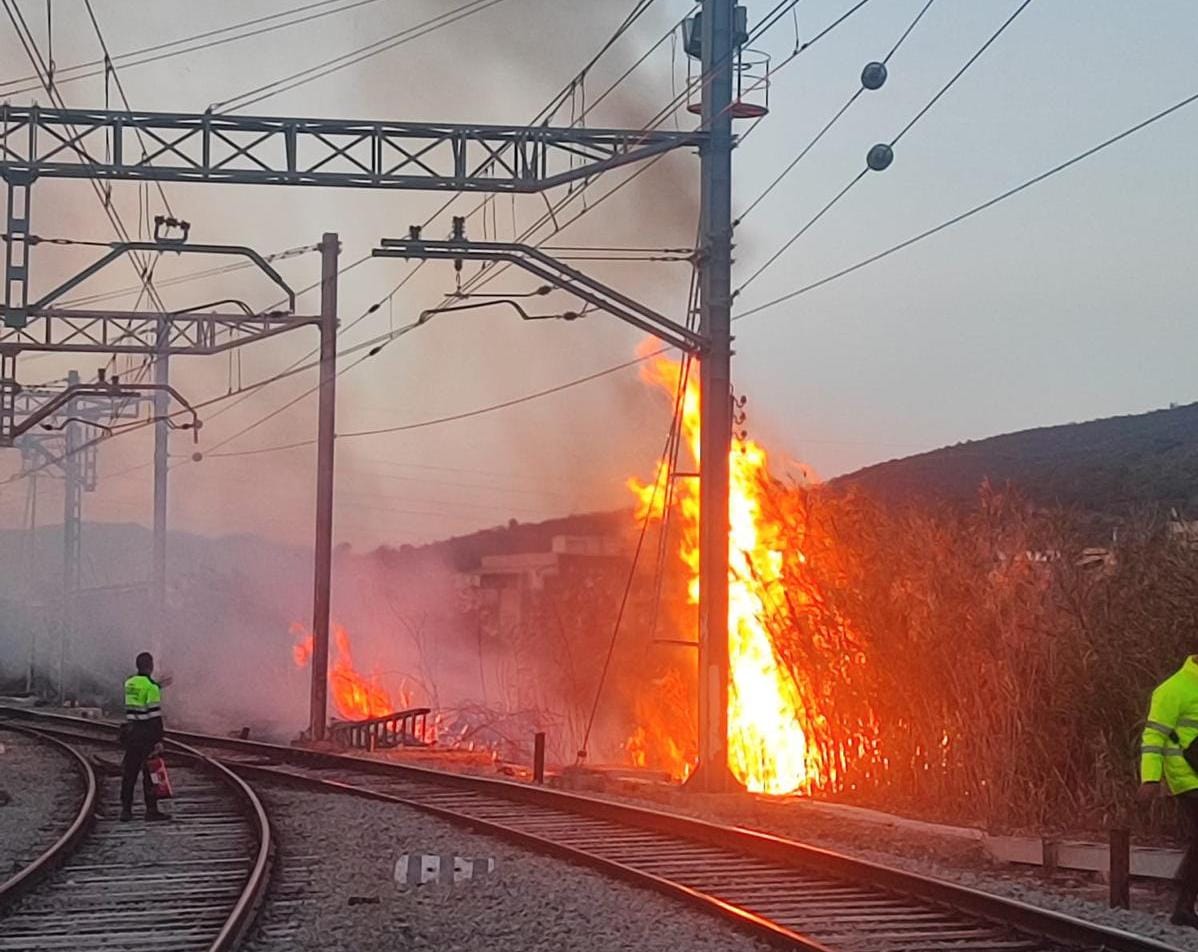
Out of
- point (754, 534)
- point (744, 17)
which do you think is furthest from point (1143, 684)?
point (744, 17)

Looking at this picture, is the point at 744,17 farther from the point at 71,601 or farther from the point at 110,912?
the point at 71,601

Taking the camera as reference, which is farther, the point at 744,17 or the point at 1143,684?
the point at 744,17

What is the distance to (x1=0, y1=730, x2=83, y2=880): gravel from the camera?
60.2ft

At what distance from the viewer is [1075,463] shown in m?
92.2

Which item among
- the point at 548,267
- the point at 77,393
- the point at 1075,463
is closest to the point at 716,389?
the point at 548,267

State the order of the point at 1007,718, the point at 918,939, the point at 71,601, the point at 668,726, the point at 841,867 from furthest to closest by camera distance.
Answer: the point at 71,601, the point at 668,726, the point at 1007,718, the point at 841,867, the point at 918,939

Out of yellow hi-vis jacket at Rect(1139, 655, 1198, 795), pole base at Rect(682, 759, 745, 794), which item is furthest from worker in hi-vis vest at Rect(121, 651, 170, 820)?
yellow hi-vis jacket at Rect(1139, 655, 1198, 795)

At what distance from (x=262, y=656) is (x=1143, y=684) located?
4809 cm

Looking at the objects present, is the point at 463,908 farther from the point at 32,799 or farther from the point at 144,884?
the point at 32,799

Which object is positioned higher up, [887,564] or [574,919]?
[887,564]

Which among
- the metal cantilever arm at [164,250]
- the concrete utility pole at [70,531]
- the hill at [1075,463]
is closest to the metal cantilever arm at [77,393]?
the metal cantilever arm at [164,250]

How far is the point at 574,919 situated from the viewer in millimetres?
12781

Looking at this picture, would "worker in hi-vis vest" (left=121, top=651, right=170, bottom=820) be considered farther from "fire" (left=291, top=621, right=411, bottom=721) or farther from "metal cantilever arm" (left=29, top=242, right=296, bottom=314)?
"fire" (left=291, top=621, right=411, bottom=721)

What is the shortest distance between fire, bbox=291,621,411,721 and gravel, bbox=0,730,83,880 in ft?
59.3
